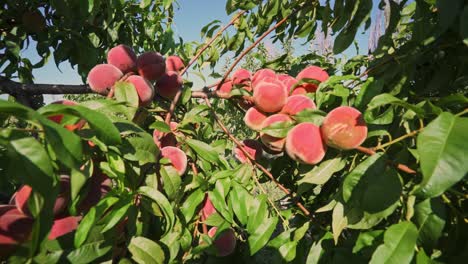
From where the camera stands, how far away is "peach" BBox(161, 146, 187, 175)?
3.26 ft

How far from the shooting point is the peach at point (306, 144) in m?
0.96

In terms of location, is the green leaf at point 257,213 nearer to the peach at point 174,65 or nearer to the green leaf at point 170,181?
the green leaf at point 170,181

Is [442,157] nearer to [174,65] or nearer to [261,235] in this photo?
[261,235]

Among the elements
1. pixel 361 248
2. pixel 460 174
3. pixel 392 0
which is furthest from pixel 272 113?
Answer: pixel 460 174

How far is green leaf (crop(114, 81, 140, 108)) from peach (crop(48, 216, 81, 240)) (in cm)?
36

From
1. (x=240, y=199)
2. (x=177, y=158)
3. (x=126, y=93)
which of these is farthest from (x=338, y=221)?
(x=126, y=93)

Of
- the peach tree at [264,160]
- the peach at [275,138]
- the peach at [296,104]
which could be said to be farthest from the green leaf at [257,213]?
the peach at [296,104]

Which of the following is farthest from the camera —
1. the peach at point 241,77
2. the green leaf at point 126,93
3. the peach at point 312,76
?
the peach at point 241,77

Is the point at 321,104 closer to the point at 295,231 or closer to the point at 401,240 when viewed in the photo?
the point at 295,231

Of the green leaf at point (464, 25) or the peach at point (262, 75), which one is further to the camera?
the peach at point (262, 75)

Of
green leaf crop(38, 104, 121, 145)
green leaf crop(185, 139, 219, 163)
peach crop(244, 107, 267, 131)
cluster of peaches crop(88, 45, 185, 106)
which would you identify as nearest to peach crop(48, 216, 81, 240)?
green leaf crop(38, 104, 121, 145)

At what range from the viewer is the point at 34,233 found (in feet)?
1.55

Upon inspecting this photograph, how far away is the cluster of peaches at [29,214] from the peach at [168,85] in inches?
23.1

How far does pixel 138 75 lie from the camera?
1235mm
